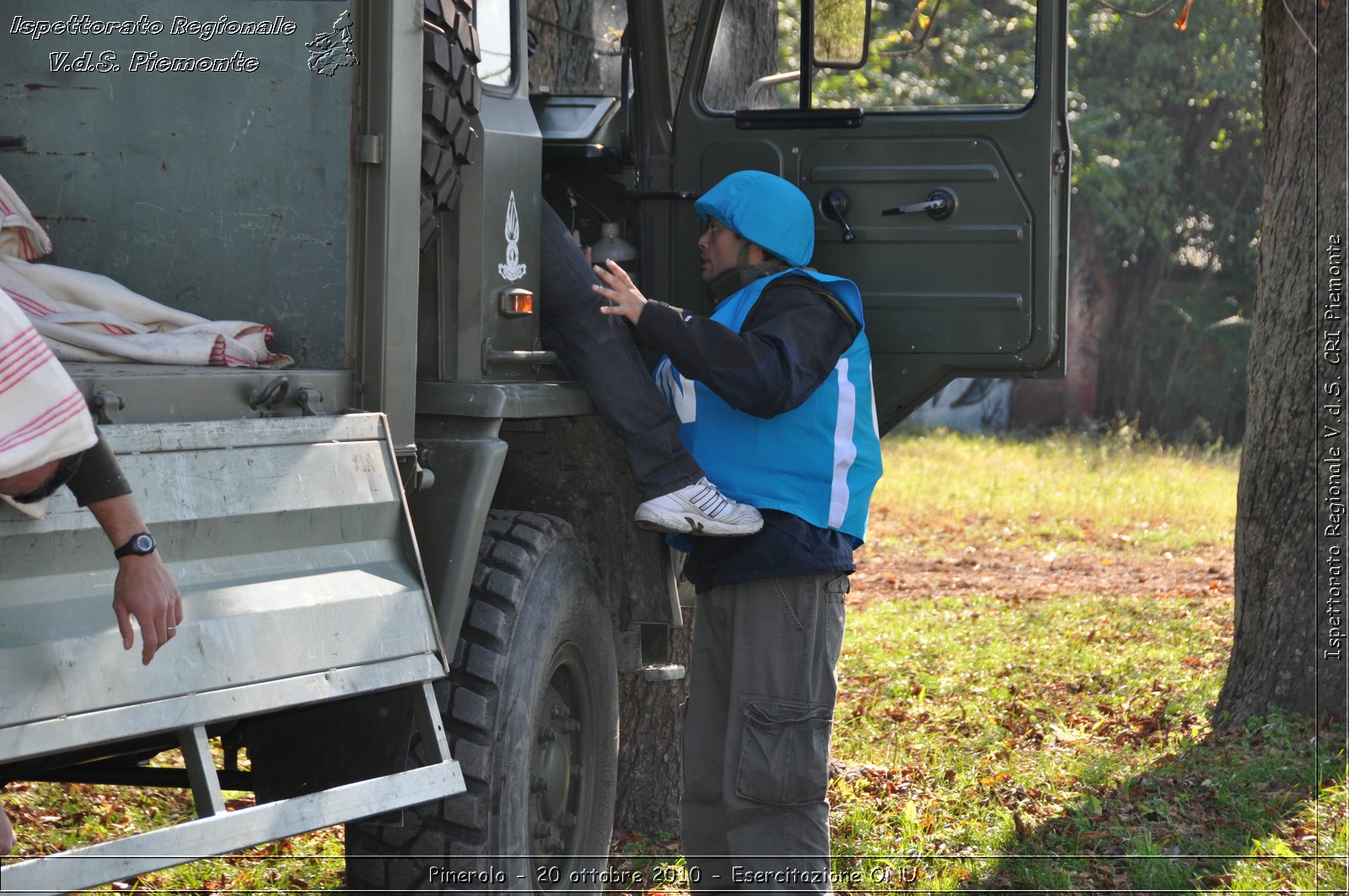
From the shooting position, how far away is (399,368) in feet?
10.8

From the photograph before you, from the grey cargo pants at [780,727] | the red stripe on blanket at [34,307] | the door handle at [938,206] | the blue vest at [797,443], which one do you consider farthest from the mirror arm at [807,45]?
the red stripe on blanket at [34,307]

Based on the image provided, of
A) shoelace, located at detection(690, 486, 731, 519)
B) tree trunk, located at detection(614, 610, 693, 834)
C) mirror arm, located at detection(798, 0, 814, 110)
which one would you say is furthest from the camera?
tree trunk, located at detection(614, 610, 693, 834)

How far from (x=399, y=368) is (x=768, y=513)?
123 cm

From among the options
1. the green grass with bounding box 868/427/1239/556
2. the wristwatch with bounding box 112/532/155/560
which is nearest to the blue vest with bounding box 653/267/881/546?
the wristwatch with bounding box 112/532/155/560

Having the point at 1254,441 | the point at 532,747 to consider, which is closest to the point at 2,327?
the point at 532,747

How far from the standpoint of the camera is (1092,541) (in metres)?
12.0

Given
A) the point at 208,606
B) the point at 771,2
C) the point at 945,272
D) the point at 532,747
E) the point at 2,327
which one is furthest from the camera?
the point at 771,2

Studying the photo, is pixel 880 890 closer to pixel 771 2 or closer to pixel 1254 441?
pixel 1254 441

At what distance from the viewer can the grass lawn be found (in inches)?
193

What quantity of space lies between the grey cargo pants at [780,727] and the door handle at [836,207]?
3.59ft

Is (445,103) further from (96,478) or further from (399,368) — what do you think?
(96,478)

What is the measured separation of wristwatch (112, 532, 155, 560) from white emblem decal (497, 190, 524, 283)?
146 cm

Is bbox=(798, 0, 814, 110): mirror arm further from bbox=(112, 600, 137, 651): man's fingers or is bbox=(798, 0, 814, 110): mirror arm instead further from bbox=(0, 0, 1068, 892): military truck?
bbox=(112, 600, 137, 651): man's fingers

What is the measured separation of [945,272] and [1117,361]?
67.8ft
